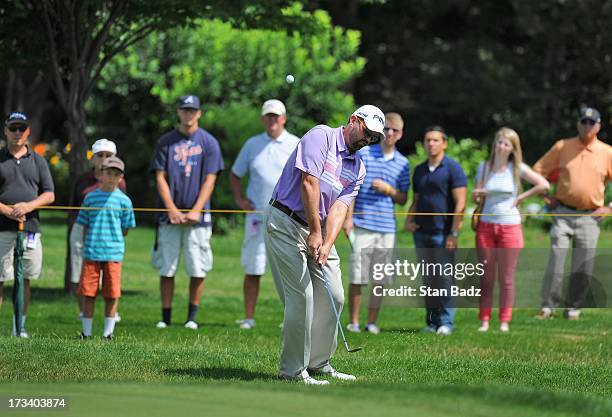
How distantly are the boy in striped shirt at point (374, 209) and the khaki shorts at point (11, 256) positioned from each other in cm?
319

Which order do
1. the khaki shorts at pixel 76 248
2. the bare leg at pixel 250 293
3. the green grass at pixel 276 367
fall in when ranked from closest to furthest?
the green grass at pixel 276 367 < the bare leg at pixel 250 293 < the khaki shorts at pixel 76 248

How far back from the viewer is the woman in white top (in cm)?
1336

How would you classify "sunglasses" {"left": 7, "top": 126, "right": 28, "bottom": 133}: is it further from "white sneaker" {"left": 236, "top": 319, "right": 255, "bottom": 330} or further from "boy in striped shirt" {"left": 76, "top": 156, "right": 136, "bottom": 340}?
"white sneaker" {"left": 236, "top": 319, "right": 255, "bottom": 330}

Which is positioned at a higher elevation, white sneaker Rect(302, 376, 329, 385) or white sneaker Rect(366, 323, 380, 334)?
white sneaker Rect(302, 376, 329, 385)

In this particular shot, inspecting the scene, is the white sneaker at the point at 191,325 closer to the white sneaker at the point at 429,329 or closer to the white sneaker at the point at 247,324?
the white sneaker at the point at 247,324

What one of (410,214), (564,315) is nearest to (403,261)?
(410,214)

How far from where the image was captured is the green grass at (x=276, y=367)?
7.89 meters

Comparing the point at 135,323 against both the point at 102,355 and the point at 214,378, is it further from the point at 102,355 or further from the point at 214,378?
the point at 214,378

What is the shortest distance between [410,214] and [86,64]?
519 cm

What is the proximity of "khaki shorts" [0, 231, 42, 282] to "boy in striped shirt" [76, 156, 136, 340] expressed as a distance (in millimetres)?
579

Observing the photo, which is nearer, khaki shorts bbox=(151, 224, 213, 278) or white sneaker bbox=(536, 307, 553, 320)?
khaki shorts bbox=(151, 224, 213, 278)

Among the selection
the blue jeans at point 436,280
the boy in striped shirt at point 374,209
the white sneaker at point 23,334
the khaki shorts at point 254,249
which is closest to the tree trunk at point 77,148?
the khaki shorts at point 254,249

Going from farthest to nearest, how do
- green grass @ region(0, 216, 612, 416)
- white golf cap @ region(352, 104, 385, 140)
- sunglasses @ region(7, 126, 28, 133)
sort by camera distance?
sunglasses @ region(7, 126, 28, 133), white golf cap @ region(352, 104, 385, 140), green grass @ region(0, 216, 612, 416)

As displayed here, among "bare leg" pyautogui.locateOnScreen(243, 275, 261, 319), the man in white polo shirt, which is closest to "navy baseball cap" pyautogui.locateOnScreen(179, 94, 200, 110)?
the man in white polo shirt
